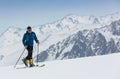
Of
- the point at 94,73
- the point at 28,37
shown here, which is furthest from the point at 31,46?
the point at 94,73

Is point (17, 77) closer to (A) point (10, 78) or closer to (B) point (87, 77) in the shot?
(A) point (10, 78)

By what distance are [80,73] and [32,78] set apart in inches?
83.7

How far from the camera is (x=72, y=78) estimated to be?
1291 centimetres

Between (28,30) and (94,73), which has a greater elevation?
(28,30)

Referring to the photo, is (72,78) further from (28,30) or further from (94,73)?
(28,30)

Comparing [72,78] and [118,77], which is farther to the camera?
[72,78]

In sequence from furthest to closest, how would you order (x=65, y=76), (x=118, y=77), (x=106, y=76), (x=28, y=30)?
1. (x=28, y=30)
2. (x=65, y=76)
3. (x=106, y=76)
4. (x=118, y=77)

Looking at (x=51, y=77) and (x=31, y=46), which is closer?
(x=51, y=77)

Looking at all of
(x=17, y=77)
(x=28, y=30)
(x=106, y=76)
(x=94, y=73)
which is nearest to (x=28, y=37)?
(x=28, y=30)

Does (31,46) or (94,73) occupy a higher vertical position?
(31,46)

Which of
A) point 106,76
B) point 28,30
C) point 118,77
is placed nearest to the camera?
point 118,77

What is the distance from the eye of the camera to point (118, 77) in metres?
11.8

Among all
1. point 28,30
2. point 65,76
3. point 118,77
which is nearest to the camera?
point 118,77

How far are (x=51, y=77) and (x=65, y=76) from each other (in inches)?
23.2
